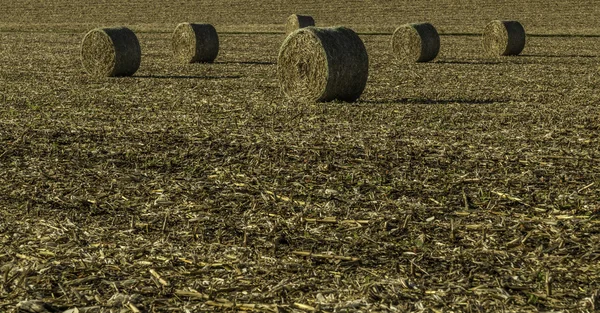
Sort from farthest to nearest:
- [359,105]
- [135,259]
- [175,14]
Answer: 1. [175,14]
2. [359,105]
3. [135,259]

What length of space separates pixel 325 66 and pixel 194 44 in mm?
10505

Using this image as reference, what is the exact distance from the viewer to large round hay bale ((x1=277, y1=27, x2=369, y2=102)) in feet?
50.2

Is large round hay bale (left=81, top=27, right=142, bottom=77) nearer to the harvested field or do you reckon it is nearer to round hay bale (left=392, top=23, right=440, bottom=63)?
the harvested field

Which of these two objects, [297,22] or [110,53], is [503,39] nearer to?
[297,22]

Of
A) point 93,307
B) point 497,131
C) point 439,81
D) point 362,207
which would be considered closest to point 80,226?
point 93,307

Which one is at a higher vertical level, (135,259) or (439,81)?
(135,259)

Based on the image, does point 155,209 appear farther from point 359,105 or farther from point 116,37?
point 116,37

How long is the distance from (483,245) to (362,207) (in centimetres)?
146

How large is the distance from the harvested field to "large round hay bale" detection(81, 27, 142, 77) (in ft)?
7.52

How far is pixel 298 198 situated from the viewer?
825 cm

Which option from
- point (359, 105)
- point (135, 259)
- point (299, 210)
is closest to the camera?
point (135, 259)

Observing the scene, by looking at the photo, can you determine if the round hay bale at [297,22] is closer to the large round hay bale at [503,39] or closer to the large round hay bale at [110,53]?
the large round hay bale at [503,39]

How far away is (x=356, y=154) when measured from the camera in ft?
33.9

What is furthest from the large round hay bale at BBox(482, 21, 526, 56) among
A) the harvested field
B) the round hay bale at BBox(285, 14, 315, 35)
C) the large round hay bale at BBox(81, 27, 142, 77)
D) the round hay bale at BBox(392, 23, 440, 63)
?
the large round hay bale at BBox(81, 27, 142, 77)
